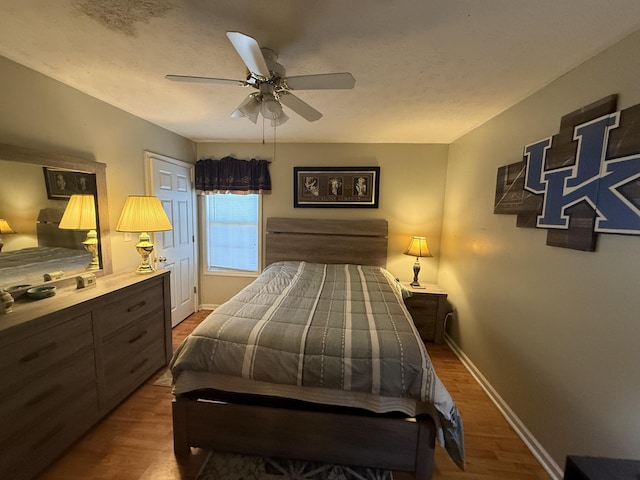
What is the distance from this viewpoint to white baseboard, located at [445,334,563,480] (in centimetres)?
150

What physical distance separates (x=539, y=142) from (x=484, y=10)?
3.27ft

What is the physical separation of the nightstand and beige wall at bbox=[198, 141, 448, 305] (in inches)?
21.2

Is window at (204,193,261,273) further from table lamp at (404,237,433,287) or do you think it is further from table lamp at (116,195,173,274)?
table lamp at (404,237,433,287)

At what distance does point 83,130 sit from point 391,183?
10.1 ft

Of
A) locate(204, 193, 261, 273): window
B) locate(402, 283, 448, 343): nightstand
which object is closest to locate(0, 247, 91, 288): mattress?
locate(204, 193, 261, 273): window

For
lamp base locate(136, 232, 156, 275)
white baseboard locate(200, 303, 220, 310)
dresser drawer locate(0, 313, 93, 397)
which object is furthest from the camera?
white baseboard locate(200, 303, 220, 310)

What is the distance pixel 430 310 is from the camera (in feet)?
9.66

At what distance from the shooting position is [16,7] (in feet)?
3.83

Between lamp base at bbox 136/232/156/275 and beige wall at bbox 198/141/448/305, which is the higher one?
beige wall at bbox 198/141/448/305

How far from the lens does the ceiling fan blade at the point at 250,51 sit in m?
1.02

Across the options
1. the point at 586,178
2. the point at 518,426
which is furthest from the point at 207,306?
the point at 586,178

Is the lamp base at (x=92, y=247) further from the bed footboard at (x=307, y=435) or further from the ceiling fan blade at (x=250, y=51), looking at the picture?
the ceiling fan blade at (x=250, y=51)

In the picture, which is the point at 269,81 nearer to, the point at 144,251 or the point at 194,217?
the point at 144,251

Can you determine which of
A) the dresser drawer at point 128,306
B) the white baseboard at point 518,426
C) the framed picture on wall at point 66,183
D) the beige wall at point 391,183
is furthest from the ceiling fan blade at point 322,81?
the white baseboard at point 518,426
